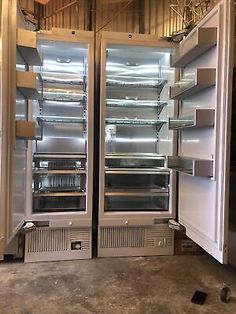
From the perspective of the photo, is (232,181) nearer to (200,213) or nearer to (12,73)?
(200,213)

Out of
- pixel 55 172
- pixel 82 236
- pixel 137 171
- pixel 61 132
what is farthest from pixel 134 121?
pixel 82 236

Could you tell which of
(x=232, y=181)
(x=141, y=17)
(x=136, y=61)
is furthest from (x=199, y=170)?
(x=141, y=17)

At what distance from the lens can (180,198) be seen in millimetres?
2643

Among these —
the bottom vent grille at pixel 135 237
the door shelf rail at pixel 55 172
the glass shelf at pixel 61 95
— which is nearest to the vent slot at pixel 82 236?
the bottom vent grille at pixel 135 237

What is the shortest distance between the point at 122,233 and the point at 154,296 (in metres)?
0.79

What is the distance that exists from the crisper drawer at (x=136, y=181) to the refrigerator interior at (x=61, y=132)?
0.31 m

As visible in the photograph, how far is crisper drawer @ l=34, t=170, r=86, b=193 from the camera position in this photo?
2826 mm

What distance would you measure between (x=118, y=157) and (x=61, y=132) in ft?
2.02

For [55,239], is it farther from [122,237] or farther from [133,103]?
[133,103]

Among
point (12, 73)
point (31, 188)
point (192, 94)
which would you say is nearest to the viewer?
point (12, 73)

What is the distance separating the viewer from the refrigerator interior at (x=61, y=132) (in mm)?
2744

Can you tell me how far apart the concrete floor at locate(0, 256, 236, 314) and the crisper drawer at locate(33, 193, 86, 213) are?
47cm

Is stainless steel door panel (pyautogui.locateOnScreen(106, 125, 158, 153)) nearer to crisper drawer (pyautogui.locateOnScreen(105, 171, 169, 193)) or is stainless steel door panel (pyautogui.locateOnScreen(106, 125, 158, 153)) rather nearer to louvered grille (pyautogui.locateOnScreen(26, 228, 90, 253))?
crisper drawer (pyautogui.locateOnScreen(105, 171, 169, 193))

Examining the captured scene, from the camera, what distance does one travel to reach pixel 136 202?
3012 millimetres
